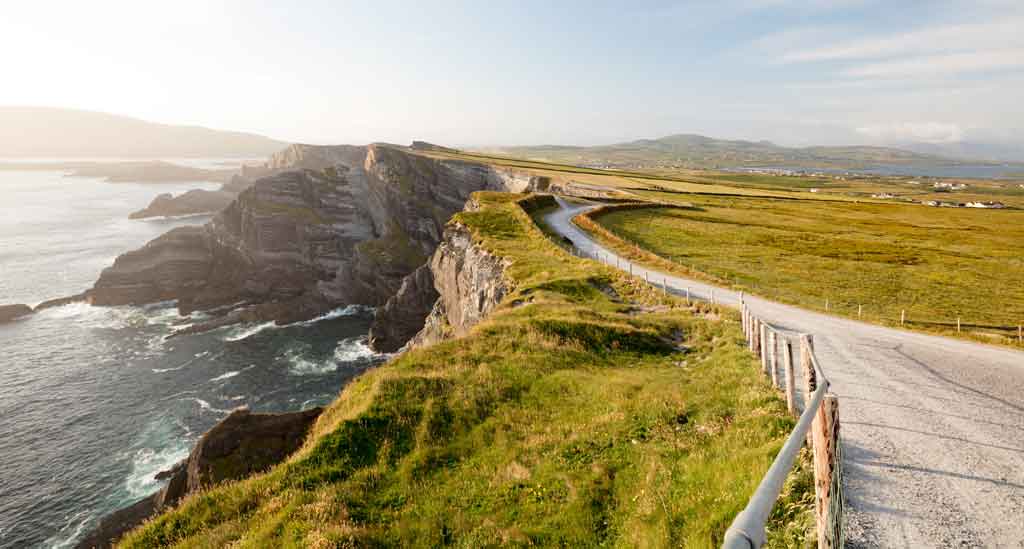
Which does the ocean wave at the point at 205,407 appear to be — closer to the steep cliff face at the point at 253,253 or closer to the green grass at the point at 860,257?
the steep cliff face at the point at 253,253

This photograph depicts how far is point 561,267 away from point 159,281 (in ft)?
304

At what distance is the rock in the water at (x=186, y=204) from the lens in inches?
6557

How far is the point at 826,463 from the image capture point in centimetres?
580

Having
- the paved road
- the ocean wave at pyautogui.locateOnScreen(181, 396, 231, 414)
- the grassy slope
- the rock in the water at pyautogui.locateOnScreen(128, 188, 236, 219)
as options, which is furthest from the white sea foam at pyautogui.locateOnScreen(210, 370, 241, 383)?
the rock in the water at pyautogui.locateOnScreen(128, 188, 236, 219)

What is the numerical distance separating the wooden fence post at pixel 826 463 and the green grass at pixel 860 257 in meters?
26.9

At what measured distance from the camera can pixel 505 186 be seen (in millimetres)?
107875

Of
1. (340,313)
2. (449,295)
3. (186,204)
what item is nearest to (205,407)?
(449,295)

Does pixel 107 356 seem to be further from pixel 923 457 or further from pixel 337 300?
pixel 923 457

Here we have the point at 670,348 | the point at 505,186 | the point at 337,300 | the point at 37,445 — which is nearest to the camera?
the point at 670,348

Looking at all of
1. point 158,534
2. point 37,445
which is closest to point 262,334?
point 37,445

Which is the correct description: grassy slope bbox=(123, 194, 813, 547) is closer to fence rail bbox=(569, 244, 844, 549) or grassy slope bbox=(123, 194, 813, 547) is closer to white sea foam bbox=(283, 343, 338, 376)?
fence rail bbox=(569, 244, 844, 549)

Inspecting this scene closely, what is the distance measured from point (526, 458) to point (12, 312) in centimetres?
10527

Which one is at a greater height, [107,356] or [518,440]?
→ [518,440]

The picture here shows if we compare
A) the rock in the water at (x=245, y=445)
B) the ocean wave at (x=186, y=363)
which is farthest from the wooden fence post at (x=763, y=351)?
the ocean wave at (x=186, y=363)
